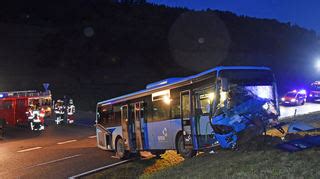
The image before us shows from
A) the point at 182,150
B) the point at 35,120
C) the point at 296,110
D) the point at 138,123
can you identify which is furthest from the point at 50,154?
the point at 296,110

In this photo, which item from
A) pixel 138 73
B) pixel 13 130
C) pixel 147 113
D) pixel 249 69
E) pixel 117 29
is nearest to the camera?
pixel 249 69

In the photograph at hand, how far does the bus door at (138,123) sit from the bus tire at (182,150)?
2.78m

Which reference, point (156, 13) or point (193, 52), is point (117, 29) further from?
point (156, 13)

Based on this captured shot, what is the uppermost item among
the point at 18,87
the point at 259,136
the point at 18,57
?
the point at 18,57

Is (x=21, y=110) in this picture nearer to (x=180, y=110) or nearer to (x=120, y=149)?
(x=120, y=149)

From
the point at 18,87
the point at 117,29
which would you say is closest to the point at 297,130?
the point at 18,87

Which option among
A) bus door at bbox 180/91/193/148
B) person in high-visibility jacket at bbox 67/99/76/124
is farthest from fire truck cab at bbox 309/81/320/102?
bus door at bbox 180/91/193/148

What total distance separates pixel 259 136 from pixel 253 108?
0.79m

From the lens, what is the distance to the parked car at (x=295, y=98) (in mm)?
41531

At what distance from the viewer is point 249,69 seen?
42.1 ft

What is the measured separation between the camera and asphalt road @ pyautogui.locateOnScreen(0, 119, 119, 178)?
15331 mm

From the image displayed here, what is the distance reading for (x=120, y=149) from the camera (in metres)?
18.6

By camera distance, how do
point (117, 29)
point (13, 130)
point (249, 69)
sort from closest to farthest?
1. point (249, 69)
2. point (13, 130)
3. point (117, 29)

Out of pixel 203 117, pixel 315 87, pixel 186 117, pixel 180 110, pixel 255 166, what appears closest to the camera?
pixel 255 166
